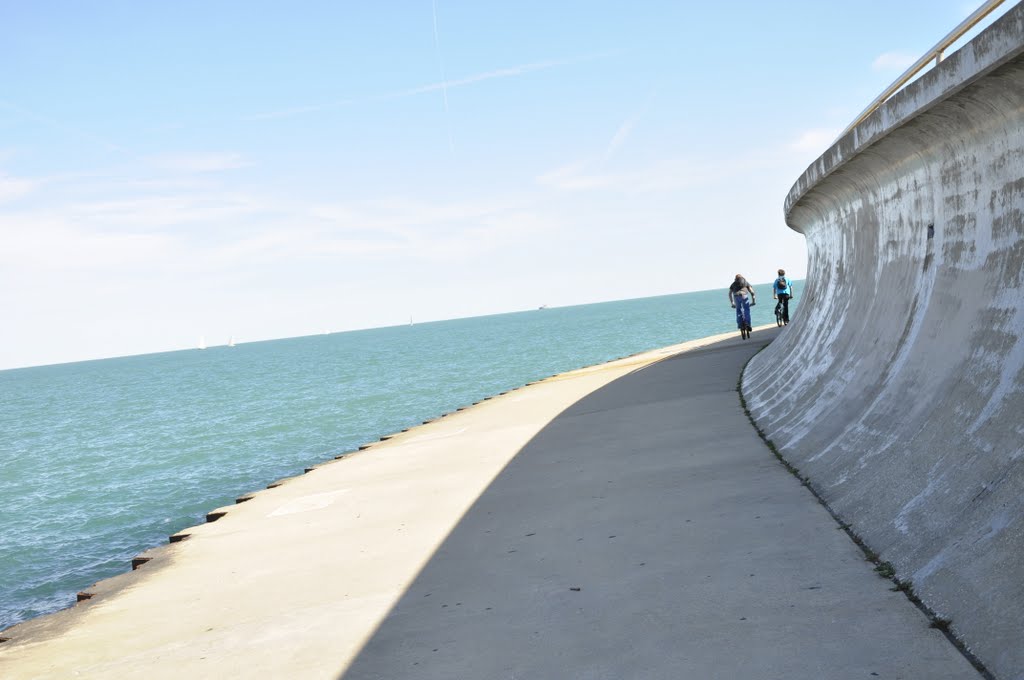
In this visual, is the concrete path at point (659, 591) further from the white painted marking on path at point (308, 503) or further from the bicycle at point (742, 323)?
the bicycle at point (742, 323)

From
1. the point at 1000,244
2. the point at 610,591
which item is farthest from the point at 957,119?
the point at 610,591

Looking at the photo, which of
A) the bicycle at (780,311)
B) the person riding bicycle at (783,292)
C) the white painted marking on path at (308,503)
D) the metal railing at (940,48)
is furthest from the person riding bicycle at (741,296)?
the metal railing at (940,48)

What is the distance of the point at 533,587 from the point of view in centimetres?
555

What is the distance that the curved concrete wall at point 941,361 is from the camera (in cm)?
404

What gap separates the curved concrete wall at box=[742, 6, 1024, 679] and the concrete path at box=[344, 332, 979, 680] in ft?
0.86

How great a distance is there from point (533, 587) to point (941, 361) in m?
2.99

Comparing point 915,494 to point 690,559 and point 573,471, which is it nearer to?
point 690,559

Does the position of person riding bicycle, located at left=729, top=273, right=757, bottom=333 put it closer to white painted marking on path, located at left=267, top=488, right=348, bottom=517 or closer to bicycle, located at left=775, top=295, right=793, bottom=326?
bicycle, located at left=775, top=295, right=793, bottom=326

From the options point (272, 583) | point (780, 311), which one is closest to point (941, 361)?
point (272, 583)

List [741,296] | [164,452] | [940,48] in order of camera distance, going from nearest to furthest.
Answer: [940,48] < [741,296] < [164,452]

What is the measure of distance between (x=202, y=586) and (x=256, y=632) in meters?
1.91

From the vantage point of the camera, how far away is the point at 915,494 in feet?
16.1

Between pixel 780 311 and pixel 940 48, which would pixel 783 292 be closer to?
pixel 780 311

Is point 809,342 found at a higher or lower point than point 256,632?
higher
